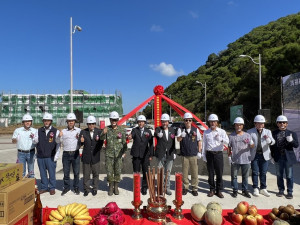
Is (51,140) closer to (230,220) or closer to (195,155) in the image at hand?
(195,155)

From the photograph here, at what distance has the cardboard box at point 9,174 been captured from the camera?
77.0 inches

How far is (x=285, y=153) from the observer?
15.1 ft

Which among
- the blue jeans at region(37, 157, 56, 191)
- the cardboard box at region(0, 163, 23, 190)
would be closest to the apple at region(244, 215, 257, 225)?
the cardboard box at region(0, 163, 23, 190)

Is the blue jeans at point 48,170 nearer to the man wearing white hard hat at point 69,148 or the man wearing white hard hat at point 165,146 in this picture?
the man wearing white hard hat at point 69,148

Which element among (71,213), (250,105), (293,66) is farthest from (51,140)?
(250,105)

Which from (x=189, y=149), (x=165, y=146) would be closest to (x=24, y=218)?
(x=165, y=146)

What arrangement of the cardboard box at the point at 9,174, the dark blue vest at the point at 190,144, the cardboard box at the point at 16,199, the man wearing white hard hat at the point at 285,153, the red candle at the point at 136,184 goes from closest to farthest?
the cardboard box at the point at 16,199 < the cardboard box at the point at 9,174 < the red candle at the point at 136,184 < the man wearing white hard hat at the point at 285,153 < the dark blue vest at the point at 190,144

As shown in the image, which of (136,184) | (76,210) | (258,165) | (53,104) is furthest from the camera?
(53,104)

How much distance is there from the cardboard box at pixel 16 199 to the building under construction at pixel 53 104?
49.5m

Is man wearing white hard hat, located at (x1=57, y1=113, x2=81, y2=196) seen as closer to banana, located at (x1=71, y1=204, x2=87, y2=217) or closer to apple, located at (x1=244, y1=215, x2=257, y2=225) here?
banana, located at (x1=71, y1=204, x2=87, y2=217)

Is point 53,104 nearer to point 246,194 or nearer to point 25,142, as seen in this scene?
point 25,142

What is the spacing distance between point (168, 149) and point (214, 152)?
1.04 m

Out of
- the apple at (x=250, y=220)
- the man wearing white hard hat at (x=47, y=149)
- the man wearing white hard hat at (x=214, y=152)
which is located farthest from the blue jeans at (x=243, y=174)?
the man wearing white hard hat at (x=47, y=149)

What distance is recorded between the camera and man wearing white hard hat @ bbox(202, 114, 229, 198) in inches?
181
